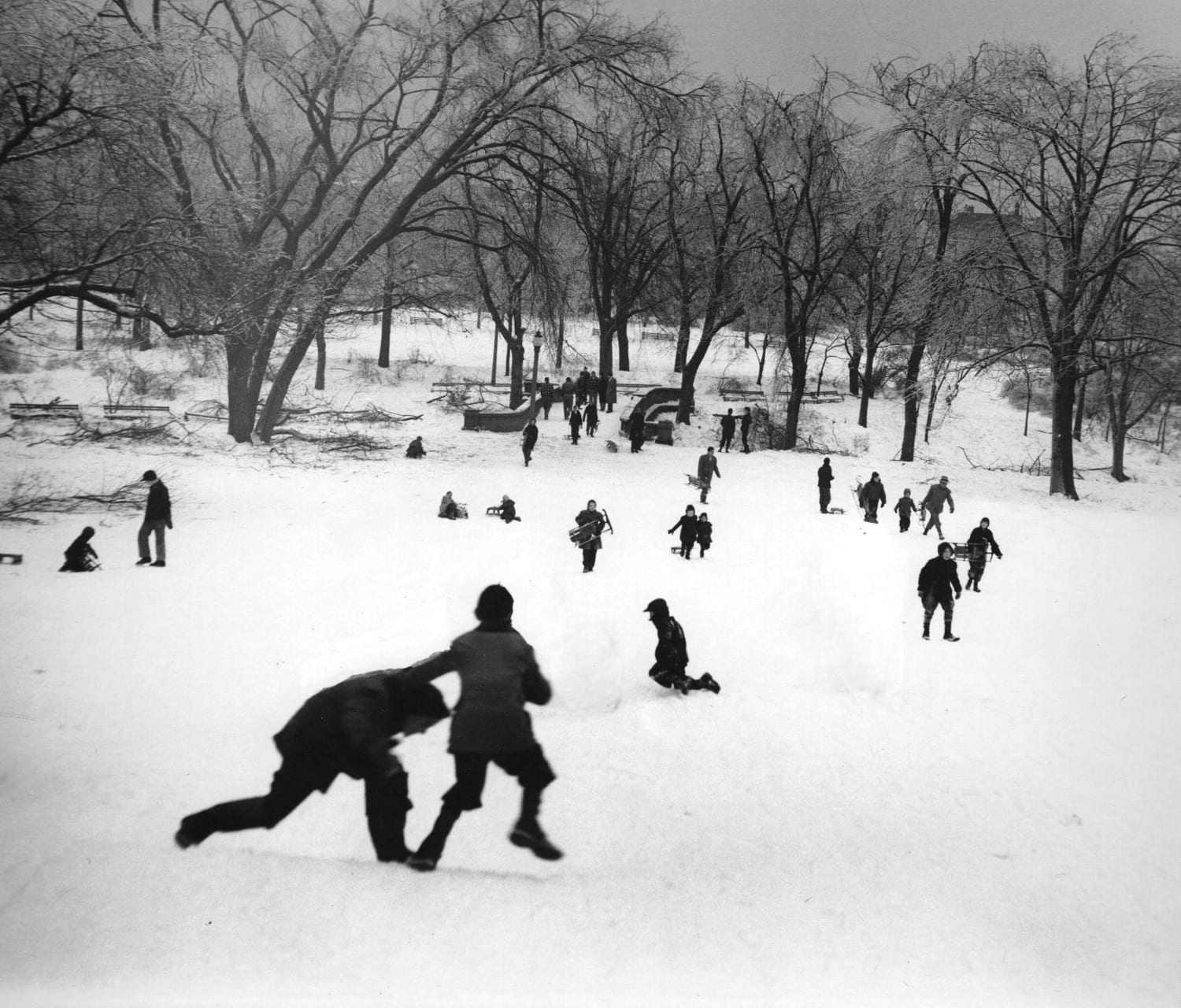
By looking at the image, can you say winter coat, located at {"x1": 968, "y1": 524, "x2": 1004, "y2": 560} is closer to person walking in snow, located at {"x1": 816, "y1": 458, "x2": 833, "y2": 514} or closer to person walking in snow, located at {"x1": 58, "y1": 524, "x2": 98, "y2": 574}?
person walking in snow, located at {"x1": 816, "y1": 458, "x2": 833, "y2": 514}

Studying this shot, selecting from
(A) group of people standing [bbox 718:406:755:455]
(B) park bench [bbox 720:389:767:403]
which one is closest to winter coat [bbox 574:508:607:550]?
(A) group of people standing [bbox 718:406:755:455]

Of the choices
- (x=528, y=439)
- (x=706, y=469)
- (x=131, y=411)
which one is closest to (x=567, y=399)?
(x=706, y=469)

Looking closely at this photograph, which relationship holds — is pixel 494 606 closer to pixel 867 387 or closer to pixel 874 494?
pixel 874 494

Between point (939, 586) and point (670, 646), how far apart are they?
2.09m

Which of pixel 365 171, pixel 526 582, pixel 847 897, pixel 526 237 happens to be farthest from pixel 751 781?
pixel 365 171

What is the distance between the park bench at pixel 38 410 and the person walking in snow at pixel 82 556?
0.43 metres

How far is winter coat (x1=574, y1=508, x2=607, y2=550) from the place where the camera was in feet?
10.7

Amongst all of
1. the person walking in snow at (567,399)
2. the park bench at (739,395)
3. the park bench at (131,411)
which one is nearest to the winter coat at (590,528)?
the park bench at (131,411)

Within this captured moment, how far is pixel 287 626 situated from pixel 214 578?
1.28 ft

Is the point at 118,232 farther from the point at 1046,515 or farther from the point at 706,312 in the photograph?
the point at 706,312

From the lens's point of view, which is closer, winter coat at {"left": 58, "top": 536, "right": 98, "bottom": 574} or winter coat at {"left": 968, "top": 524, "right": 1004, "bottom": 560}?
winter coat at {"left": 58, "top": 536, "right": 98, "bottom": 574}

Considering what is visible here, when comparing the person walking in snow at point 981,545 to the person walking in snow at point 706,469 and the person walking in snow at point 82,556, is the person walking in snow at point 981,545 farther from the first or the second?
the person walking in snow at point 82,556

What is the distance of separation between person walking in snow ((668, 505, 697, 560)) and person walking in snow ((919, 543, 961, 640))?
1423 mm

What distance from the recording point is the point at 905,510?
420cm
